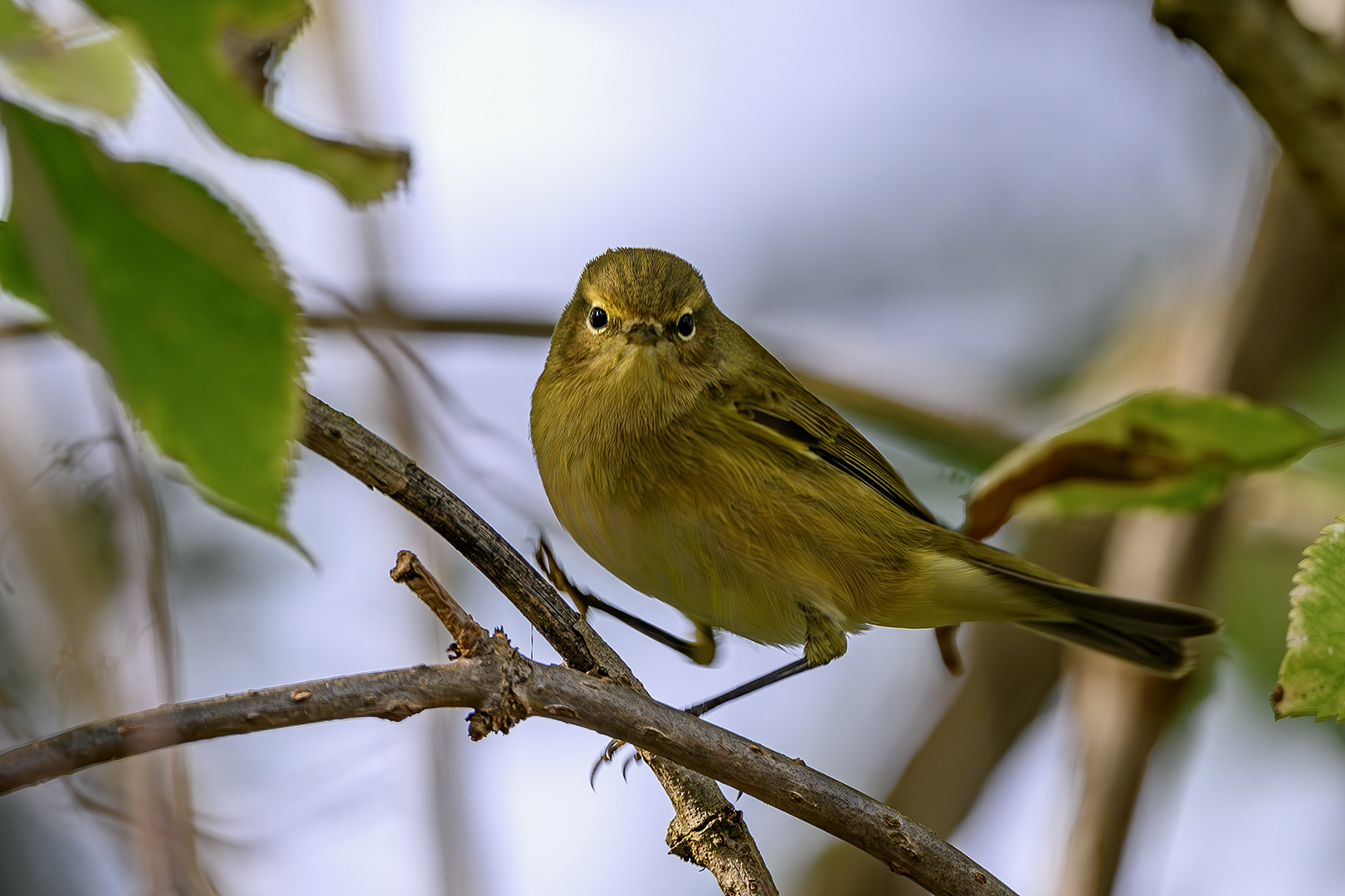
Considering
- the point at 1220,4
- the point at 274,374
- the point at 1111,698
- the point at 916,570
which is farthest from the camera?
the point at 1111,698

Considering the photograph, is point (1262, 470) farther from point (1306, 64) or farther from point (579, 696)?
point (579, 696)

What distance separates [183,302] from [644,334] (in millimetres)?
2487

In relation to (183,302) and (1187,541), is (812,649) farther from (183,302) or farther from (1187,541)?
(183,302)

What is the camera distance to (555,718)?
179 cm

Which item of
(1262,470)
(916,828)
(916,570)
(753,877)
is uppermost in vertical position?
(1262,470)

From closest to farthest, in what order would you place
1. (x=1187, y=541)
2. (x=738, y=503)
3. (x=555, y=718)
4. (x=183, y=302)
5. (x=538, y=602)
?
(x=183, y=302) → (x=555, y=718) → (x=538, y=602) → (x=738, y=503) → (x=1187, y=541)

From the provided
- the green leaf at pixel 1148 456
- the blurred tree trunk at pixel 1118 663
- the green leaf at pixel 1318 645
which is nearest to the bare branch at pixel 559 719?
the green leaf at pixel 1318 645

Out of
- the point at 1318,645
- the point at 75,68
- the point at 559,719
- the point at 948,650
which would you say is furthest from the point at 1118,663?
the point at 75,68

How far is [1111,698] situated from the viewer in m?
3.70

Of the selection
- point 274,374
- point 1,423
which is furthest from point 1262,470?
point 1,423

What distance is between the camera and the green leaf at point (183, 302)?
0.85m

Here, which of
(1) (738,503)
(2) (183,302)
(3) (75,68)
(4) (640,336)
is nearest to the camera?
(2) (183,302)

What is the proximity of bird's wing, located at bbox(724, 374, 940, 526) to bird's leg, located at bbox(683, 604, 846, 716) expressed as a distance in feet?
1.64

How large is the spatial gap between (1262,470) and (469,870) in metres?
1.85
